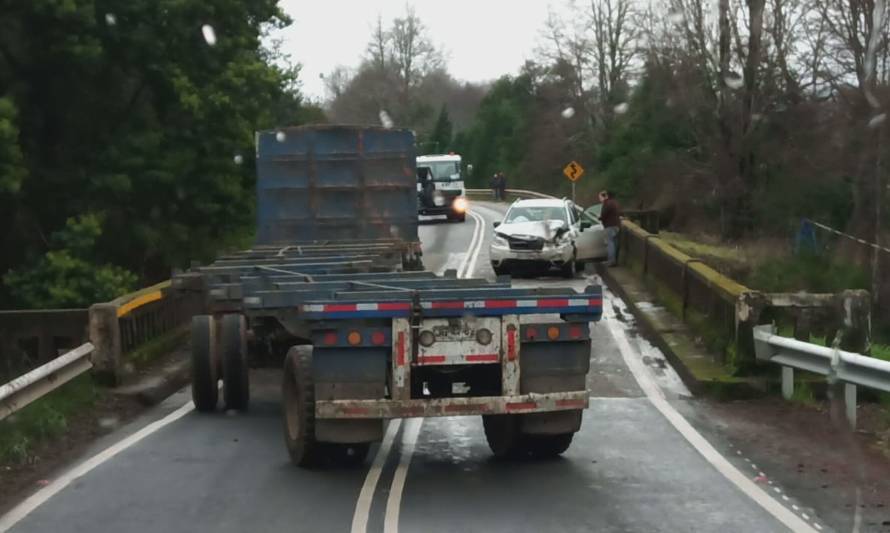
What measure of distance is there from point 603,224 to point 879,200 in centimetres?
784

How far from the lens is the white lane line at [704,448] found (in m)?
7.95

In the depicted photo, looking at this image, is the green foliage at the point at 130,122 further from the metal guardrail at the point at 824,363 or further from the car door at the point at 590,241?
the metal guardrail at the point at 824,363

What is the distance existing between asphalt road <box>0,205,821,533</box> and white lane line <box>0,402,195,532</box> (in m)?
0.03

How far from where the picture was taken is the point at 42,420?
36.2 feet

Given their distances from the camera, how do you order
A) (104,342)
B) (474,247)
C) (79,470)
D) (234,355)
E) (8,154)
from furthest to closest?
(474,247) → (8,154) → (104,342) → (234,355) → (79,470)

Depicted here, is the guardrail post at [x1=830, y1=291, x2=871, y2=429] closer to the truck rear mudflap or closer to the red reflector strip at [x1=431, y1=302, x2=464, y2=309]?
the truck rear mudflap

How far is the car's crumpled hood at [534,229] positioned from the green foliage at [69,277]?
26.3 feet

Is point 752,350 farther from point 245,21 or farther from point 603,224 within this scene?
point 245,21

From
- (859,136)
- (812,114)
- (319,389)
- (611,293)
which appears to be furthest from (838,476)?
(812,114)

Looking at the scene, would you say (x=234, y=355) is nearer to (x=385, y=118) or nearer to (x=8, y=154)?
(x=8, y=154)

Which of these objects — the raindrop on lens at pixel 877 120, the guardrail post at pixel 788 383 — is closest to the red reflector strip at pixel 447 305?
the guardrail post at pixel 788 383

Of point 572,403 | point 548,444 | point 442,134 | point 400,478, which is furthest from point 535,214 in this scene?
point 442,134

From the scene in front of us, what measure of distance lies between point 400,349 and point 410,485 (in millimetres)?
1004

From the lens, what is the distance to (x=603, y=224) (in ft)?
86.8
